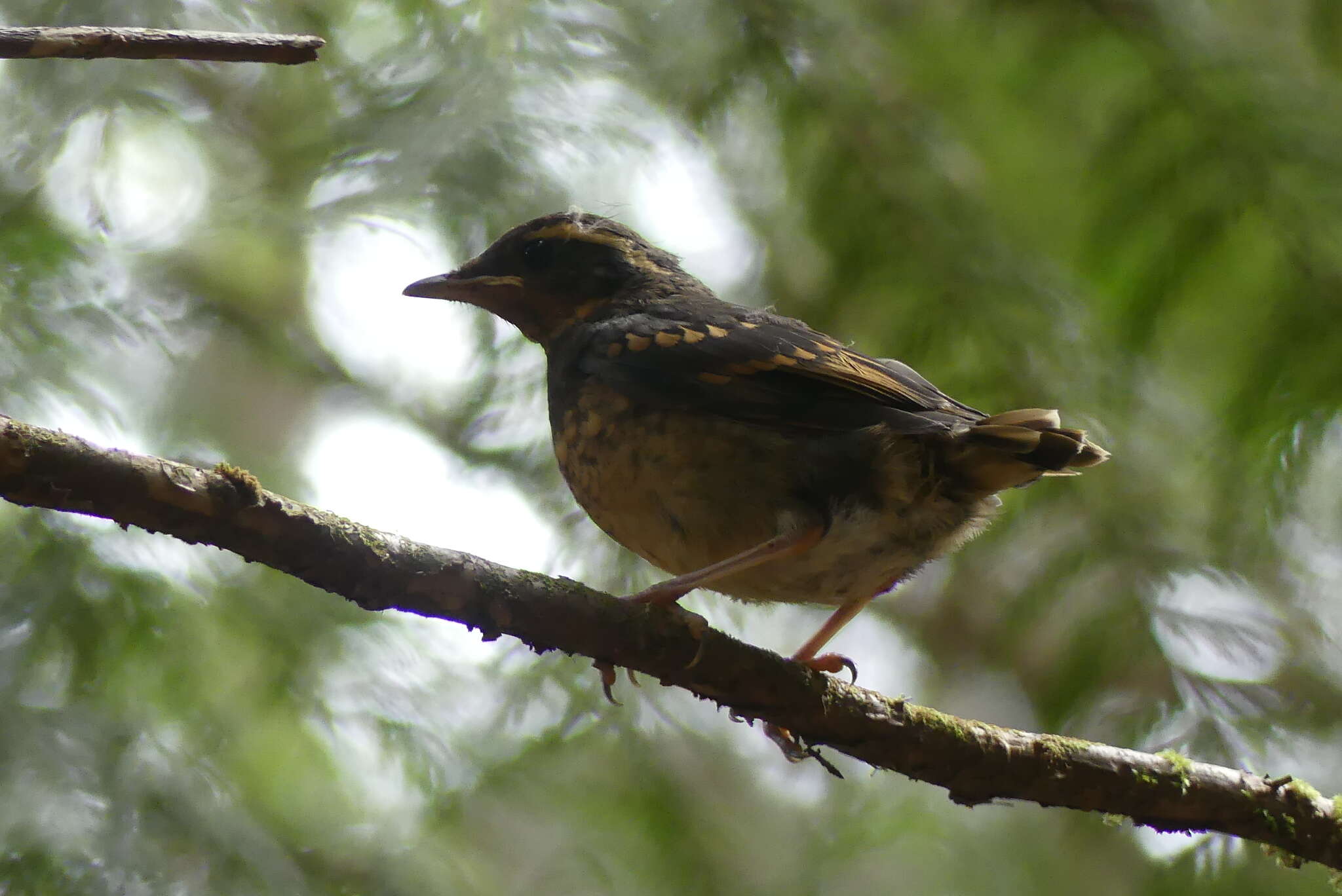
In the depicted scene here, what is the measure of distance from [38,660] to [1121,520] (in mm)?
3463

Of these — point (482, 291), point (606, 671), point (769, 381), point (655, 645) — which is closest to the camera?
point (655, 645)

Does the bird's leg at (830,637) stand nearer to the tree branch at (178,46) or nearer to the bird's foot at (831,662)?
the bird's foot at (831,662)

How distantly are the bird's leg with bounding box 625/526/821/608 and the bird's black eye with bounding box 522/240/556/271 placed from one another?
1.25 meters

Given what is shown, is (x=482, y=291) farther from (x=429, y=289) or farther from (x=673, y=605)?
(x=673, y=605)

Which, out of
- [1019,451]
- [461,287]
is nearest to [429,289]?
[461,287]

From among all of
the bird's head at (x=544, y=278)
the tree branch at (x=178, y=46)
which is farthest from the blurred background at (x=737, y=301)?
the tree branch at (x=178, y=46)

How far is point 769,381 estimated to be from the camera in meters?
3.07

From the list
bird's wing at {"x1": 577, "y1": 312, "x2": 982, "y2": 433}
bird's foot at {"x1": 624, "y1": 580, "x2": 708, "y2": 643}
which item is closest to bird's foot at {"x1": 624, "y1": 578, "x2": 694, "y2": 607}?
bird's foot at {"x1": 624, "y1": 580, "x2": 708, "y2": 643}

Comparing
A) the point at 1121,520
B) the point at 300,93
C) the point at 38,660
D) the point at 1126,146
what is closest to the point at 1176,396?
the point at 1121,520

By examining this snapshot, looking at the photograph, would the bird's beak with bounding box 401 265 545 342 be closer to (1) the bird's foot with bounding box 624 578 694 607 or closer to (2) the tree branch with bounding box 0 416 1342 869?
(1) the bird's foot with bounding box 624 578 694 607

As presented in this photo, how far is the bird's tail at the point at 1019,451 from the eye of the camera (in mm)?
2699

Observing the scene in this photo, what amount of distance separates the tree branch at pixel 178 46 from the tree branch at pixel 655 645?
581mm

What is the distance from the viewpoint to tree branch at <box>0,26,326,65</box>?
1.69 metres

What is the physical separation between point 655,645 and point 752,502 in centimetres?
72
